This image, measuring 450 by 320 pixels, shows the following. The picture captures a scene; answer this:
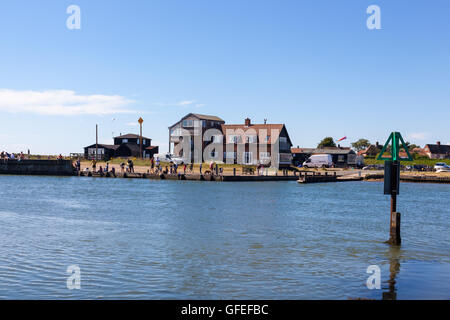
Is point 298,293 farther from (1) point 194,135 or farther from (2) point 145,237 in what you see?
(1) point 194,135

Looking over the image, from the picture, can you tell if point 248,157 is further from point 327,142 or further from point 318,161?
point 327,142

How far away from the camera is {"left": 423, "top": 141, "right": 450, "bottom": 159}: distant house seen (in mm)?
168375

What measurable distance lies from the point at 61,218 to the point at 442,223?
25.5m

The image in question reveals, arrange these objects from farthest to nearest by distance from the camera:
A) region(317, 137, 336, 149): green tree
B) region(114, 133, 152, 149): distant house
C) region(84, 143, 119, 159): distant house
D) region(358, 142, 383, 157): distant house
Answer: region(358, 142, 383, 157): distant house → region(317, 137, 336, 149): green tree → region(114, 133, 152, 149): distant house → region(84, 143, 119, 159): distant house

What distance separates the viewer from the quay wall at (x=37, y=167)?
8669 centimetres

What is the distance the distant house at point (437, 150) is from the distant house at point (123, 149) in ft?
337

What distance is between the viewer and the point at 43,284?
47.4 ft

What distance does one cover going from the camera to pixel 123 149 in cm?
11462

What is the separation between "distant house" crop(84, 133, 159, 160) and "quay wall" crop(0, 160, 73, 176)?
21110mm

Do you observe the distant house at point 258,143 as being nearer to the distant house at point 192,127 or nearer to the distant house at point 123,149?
the distant house at point 192,127

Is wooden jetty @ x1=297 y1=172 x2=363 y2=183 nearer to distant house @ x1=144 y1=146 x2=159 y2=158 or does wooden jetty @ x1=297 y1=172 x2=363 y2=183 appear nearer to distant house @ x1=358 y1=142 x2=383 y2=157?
distant house @ x1=144 y1=146 x2=159 y2=158

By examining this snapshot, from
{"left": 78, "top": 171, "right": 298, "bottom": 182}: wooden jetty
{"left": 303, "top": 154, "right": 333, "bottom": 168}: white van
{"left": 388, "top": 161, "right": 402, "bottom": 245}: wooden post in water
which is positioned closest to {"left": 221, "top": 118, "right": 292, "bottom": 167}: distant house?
{"left": 303, "top": 154, "right": 333, "bottom": 168}: white van
